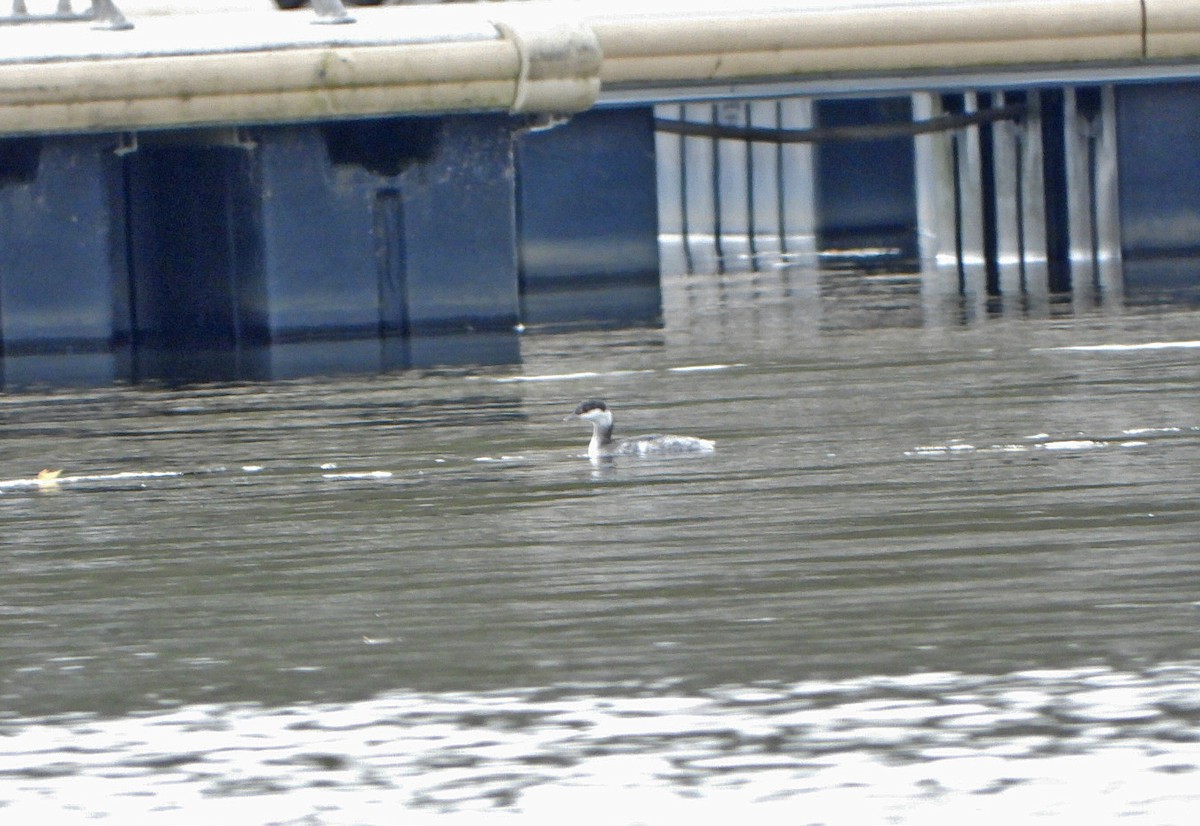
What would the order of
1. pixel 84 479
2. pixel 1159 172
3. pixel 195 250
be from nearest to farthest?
pixel 84 479, pixel 195 250, pixel 1159 172

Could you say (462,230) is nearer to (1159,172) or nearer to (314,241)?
(314,241)

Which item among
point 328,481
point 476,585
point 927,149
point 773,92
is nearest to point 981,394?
point 328,481

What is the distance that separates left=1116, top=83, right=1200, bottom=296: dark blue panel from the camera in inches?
1129

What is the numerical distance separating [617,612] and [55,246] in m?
13.4

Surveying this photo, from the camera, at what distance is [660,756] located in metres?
7.12

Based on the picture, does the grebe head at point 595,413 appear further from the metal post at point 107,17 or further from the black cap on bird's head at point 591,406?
the metal post at point 107,17

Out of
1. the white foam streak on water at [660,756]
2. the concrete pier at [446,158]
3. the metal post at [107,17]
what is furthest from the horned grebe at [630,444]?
the metal post at [107,17]

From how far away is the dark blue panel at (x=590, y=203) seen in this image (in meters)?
29.5

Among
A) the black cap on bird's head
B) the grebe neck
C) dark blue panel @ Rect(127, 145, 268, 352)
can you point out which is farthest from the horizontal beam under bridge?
the grebe neck

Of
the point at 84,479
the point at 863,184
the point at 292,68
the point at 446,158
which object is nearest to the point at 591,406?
the point at 84,479

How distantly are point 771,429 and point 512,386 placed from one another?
354cm

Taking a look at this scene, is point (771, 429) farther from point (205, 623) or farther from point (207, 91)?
point (207, 91)

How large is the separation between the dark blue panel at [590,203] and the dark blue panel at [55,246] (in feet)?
26.9

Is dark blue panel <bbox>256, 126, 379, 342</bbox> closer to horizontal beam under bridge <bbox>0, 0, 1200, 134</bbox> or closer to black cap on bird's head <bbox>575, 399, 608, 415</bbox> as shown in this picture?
horizontal beam under bridge <bbox>0, 0, 1200, 134</bbox>
